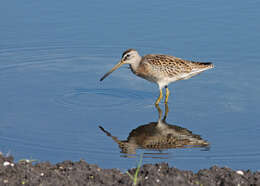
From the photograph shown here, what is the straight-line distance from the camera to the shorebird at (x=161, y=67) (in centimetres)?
1177

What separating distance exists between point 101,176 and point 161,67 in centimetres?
500

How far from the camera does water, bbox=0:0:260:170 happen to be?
916 cm

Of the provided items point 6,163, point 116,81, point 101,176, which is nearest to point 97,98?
point 116,81

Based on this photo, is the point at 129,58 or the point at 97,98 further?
the point at 129,58

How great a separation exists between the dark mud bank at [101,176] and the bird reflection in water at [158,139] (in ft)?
5.47

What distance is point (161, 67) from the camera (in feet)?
38.6

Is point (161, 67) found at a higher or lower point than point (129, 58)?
lower

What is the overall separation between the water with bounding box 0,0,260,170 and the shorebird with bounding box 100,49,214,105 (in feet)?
1.06

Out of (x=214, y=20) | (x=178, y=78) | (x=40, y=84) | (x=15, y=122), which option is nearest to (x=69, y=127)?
(x=15, y=122)

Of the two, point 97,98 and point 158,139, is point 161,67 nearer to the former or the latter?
point 97,98

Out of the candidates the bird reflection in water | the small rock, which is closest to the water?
the bird reflection in water

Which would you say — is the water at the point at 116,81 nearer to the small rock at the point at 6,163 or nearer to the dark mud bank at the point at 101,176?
the dark mud bank at the point at 101,176

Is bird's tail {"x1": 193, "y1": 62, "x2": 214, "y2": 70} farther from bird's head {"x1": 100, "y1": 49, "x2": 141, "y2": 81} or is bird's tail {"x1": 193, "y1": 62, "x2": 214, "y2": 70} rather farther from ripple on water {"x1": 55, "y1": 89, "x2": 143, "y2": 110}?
ripple on water {"x1": 55, "y1": 89, "x2": 143, "y2": 110}

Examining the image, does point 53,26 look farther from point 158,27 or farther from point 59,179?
point 59,179
